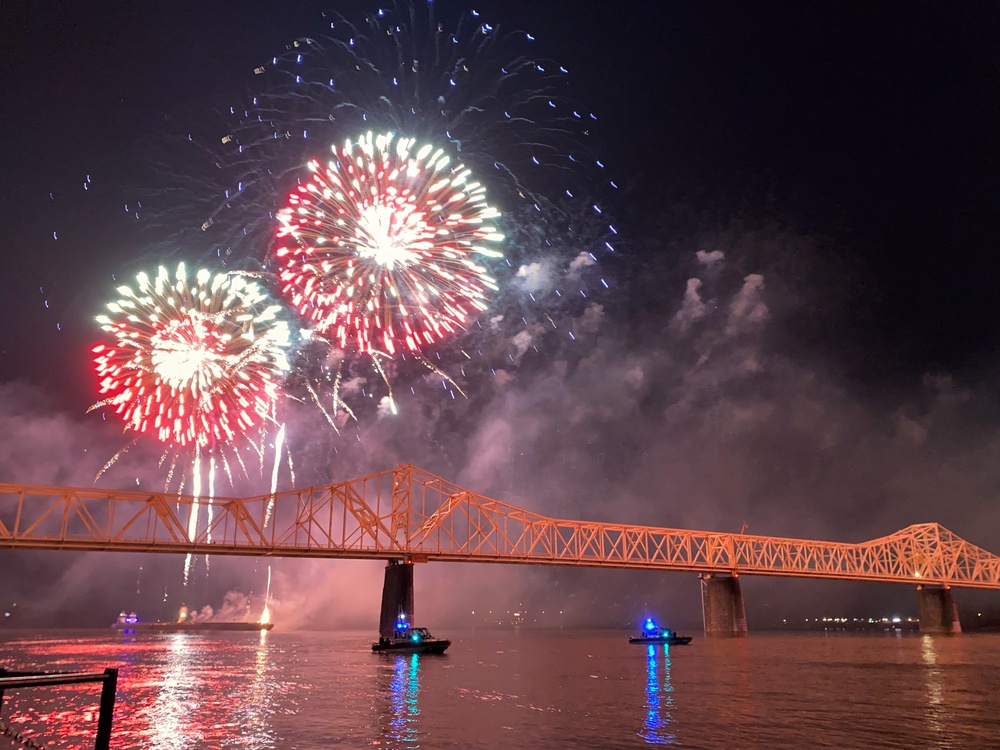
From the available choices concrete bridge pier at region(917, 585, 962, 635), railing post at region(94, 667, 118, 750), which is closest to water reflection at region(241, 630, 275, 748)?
railing post at region(94, 667, 118, 750)

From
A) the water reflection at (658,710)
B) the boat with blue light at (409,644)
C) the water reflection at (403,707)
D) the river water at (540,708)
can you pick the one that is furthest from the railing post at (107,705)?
the boat with blue light at (409,644)

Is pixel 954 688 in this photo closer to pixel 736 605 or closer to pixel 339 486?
pixel 339 486

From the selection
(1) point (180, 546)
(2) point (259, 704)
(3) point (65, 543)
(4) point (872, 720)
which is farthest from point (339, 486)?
(4) point (872, 720)

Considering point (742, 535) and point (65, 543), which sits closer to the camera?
point (65, 543)

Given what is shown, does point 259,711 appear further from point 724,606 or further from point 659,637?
point 724,606

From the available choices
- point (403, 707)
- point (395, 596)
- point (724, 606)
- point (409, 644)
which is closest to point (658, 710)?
point (403, 707)

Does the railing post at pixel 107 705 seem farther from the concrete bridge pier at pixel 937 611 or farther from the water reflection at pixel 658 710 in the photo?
the concrete bridge pier at pixel 937 611
